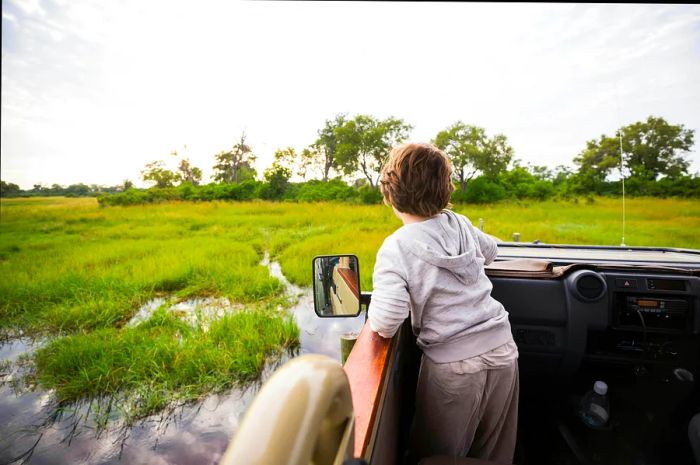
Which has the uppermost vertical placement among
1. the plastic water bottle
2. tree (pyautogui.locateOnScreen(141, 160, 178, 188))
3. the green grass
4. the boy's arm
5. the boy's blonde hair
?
tree (pyautogui.locateOnScreen(141, 160, 178, 188))

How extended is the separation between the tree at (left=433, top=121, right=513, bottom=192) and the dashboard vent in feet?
20.1

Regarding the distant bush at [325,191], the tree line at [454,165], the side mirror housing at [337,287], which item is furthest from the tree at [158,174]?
the side mirror housing at [337,287]

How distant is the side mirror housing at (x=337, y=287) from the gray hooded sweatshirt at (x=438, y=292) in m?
0.28

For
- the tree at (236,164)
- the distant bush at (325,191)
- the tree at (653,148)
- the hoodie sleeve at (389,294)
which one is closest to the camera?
the hoodie sleeve at (389,294)

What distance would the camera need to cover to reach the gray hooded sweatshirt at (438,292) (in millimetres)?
926

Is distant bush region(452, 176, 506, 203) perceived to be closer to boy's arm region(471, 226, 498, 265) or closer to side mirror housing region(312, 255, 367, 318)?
boy's arm region(471, 226, 498, 265)

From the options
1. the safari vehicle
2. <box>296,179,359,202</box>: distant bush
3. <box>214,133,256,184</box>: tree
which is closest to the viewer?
the safari vehicle

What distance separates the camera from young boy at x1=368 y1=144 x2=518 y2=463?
0.94 meters

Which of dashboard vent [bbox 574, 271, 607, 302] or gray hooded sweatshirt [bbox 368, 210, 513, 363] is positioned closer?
gray hooded sweatshirt [bbox 368, 210, 513, 363]

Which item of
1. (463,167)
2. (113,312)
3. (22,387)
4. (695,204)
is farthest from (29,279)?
(695,204)

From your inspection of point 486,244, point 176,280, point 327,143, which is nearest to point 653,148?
point 486,244

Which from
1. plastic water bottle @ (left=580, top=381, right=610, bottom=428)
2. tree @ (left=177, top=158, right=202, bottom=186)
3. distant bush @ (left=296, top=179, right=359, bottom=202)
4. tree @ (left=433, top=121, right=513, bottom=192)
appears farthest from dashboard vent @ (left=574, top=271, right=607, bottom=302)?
tree @ (left=177, top=158, right=202, bottom=186)

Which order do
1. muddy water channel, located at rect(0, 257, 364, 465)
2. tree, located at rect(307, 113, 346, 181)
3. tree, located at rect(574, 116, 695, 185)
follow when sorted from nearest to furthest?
muddy water channel, located at rect(0, 257, 364, 465) → tree, located at rect(574, 116, 695, 185) → tree, located at rect(307, 113, 346, 181)

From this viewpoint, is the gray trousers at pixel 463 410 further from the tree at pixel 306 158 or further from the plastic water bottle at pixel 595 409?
the tree at pixel 306 158
